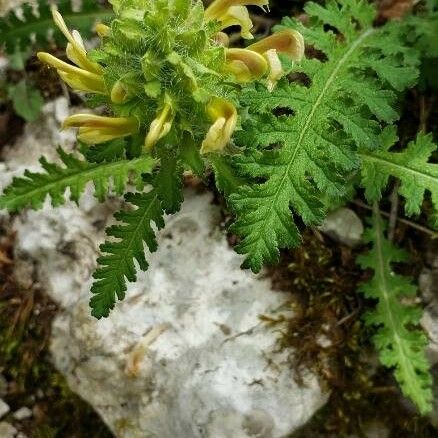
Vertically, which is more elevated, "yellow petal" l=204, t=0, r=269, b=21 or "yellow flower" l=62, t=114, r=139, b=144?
"yellow petal" l=204, t=0, r=269, b=21

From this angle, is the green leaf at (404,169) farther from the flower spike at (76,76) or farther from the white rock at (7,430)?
the white rock at (7,430)

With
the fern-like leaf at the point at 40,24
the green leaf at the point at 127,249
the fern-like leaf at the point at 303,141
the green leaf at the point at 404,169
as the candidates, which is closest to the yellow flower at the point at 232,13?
the fern-like leaf at the point at 303,141

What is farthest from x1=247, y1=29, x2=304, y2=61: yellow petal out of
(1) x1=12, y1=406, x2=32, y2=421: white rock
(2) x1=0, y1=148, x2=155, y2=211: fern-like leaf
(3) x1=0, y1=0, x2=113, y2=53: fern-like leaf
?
(1) x1=12, y1=406, x2=32, y2=421: white rock

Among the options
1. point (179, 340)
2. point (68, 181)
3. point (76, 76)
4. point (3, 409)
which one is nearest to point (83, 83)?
point (76, 76)

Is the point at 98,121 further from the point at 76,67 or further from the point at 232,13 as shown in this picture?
the point at 232,13

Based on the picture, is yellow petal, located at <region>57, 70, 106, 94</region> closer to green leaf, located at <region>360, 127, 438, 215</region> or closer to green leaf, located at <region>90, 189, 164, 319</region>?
green leaf, located at <region>90, 189, 164, 319</region>

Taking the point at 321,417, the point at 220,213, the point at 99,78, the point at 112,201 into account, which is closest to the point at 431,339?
the point at 321,417
